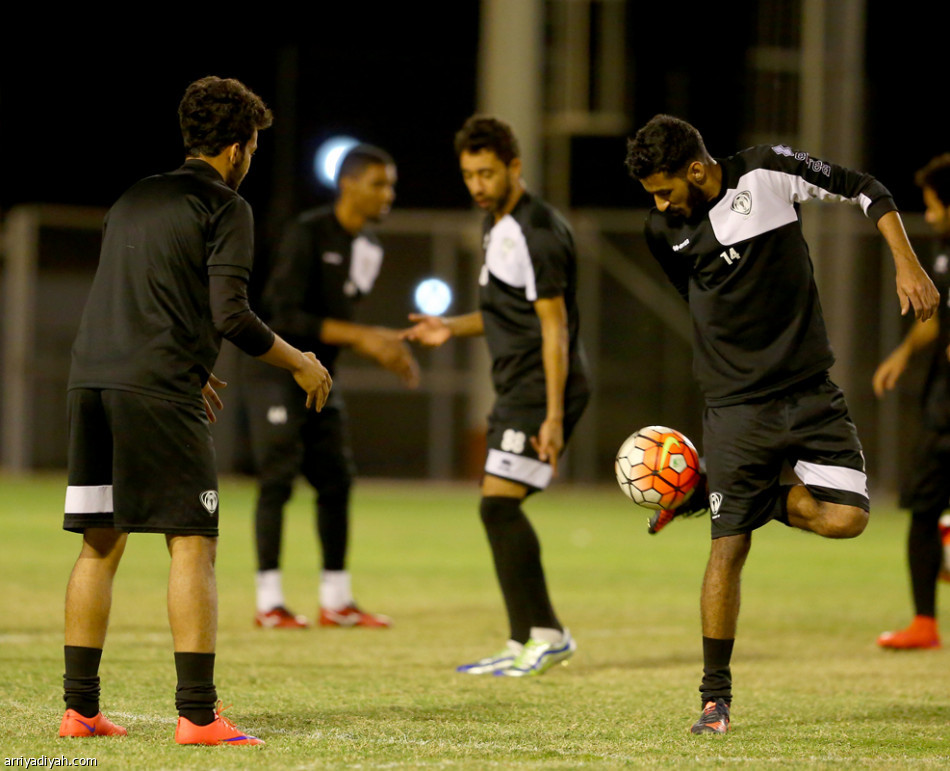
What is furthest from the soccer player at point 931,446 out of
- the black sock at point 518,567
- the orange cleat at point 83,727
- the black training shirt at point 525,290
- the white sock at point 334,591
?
the orange cleat at point 83,727

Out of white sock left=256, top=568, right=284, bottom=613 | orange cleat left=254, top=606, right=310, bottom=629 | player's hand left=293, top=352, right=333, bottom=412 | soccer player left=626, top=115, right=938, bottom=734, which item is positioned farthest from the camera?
white sock left=256, top=568, right=284, bottom=613

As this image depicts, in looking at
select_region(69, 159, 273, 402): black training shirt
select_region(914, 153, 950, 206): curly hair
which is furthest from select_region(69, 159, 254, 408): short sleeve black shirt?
select_region(914, 153, 950, 206): curly hair

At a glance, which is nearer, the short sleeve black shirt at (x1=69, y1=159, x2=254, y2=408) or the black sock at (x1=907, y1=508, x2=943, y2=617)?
the short sleeve black shirt at (x1=69, y1=159, x2=254, y2=408)

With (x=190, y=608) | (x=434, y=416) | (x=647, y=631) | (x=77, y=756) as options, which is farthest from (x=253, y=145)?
(x=434, y=416)

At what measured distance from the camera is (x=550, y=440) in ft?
20.5

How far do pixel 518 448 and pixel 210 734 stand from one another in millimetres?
2355

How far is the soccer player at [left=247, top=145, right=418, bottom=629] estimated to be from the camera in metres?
7.86

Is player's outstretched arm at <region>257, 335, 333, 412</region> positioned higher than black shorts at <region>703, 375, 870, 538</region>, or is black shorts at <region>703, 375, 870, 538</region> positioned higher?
player's outstretched arm at <region>257, 335, 333, 412</region>

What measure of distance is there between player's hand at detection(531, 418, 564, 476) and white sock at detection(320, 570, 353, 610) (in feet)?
6.64

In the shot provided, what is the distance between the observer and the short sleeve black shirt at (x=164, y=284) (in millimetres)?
4504

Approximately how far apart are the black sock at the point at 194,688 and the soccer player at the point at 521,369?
199 centimetres

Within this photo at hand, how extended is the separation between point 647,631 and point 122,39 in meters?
23.0

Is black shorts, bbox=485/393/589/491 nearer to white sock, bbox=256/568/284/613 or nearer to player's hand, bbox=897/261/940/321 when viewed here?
white sock, bbox=256/568/284/613

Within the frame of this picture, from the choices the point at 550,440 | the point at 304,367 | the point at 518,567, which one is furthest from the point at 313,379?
the point at 518,567
